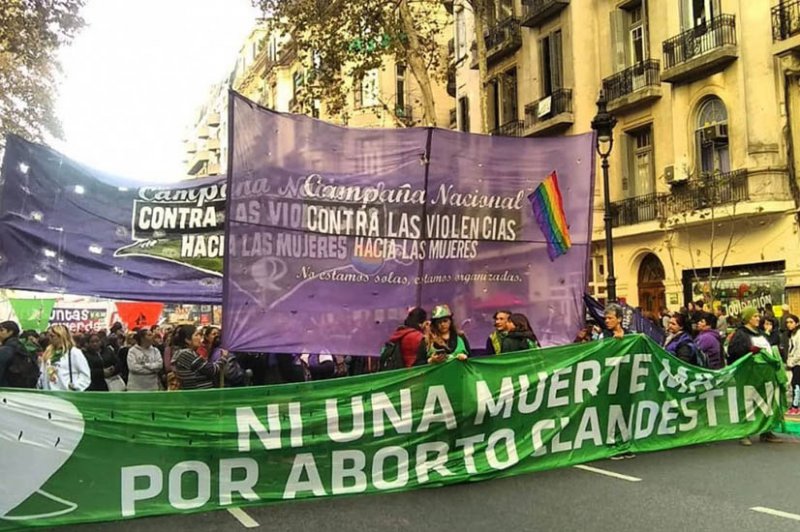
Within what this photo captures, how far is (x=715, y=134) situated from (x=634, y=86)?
12.2 feet

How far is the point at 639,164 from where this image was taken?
963 inches

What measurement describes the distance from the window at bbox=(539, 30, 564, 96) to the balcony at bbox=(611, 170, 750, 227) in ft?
17.9

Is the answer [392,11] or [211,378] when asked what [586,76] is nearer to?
[392,11]

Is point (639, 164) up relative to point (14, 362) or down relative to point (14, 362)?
up

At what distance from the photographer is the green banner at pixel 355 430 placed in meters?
5.84

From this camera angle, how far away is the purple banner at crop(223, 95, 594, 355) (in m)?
7.25

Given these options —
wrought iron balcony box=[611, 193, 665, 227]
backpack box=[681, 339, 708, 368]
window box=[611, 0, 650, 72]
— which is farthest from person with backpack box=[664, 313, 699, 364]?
window box=[611, 0, 650, 72]

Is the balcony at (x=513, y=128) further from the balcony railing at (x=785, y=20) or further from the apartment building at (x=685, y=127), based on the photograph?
the balcony railing at (x=785, y=20)

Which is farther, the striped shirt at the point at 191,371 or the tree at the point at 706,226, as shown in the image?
the tree at the point at 706,226

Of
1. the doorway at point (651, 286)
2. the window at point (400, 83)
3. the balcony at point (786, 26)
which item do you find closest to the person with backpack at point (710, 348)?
the balcony at point (786, 26)

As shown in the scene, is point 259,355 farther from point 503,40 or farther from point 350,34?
point 503,40

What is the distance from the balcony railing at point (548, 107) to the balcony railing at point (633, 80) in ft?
4.92

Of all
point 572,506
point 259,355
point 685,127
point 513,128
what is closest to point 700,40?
point 685,127

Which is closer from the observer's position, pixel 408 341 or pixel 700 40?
pixel 408 341
